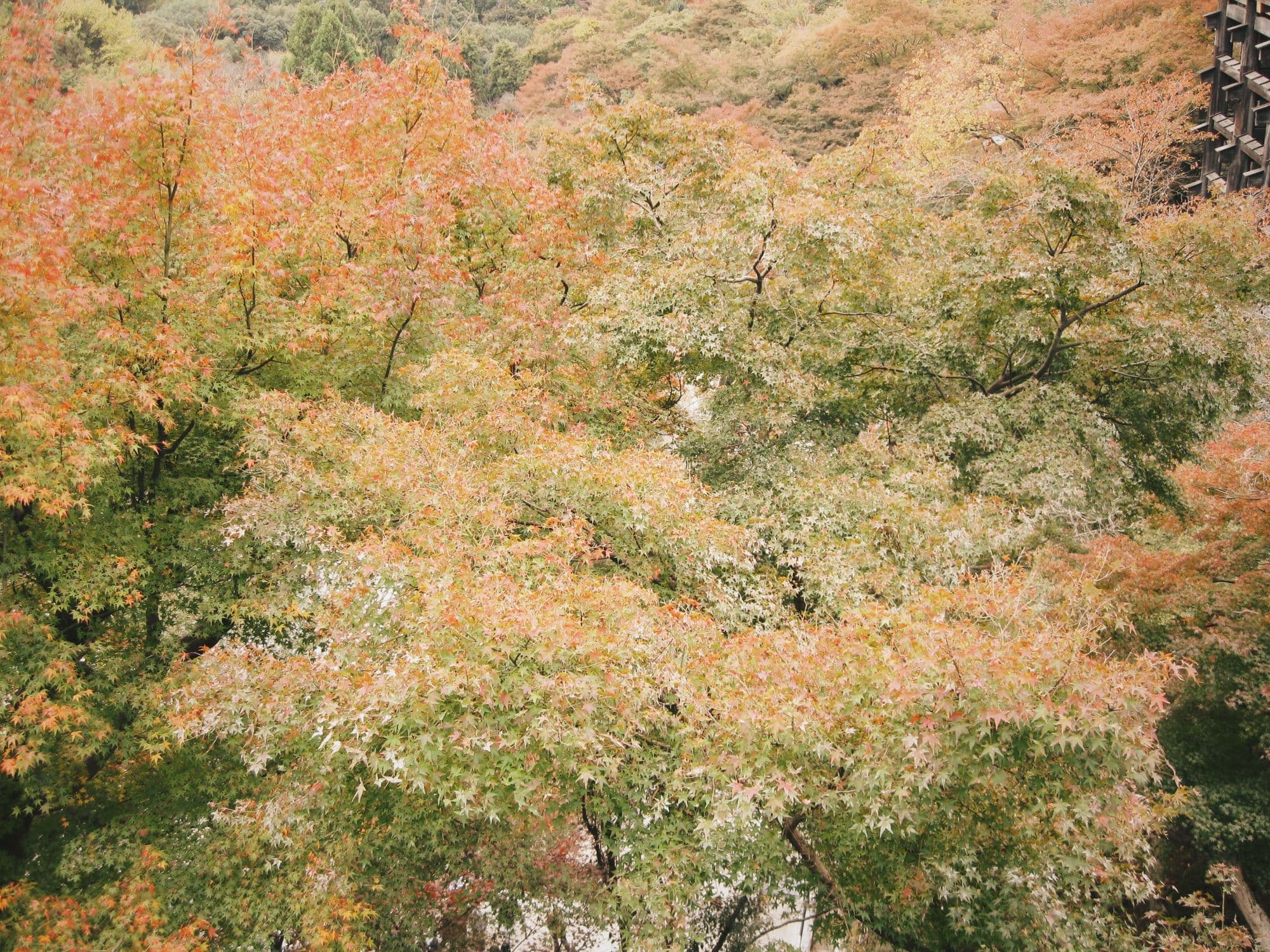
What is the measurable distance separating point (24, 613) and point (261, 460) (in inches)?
113

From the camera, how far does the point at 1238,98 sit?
22.6 metres

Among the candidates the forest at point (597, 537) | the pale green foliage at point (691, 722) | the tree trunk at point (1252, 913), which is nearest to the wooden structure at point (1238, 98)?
the forest at point (597, 537)

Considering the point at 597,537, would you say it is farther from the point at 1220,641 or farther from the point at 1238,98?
the point at 1238,98

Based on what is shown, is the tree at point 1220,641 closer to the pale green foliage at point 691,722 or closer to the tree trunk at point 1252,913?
the tree trunk at point 1252,913

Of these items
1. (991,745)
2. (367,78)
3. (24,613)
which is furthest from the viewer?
(367,78)

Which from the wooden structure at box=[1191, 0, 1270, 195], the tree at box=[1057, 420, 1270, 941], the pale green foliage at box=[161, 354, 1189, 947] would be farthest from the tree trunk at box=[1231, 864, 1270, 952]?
the wooden structure at box=[1191, 0, 1270, 195]

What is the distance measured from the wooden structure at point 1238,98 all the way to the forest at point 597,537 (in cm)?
1106

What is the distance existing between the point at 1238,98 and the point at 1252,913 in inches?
874

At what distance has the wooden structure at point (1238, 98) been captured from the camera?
2022 cm

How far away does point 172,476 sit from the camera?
11219mm

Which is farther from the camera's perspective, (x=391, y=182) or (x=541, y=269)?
(x=541, y=269)

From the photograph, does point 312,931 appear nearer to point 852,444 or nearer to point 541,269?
point 852,444

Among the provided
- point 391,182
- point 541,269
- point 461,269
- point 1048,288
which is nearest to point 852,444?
point 1048,288

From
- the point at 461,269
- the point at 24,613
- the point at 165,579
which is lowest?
the point at 165,579
